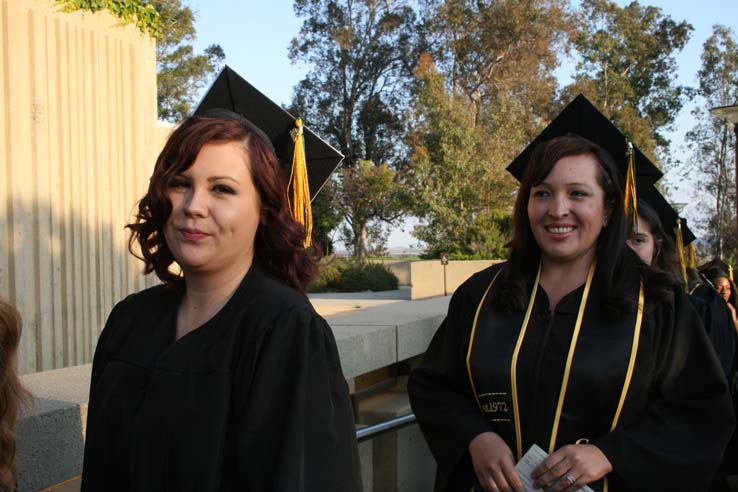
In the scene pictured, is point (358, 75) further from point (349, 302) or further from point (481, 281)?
point (481, 281)

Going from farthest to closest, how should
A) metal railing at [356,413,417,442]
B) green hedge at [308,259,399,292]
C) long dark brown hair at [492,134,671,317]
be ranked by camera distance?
1. green hedge at [308,259,399,292]
2. metal railing at [356,413,417,442]
3. long dark brown hair at [492,134,671,317]

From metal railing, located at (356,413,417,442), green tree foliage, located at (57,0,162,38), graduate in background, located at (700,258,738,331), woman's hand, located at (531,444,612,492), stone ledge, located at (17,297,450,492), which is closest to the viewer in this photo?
stone ledge, located at (17,297,450,492)

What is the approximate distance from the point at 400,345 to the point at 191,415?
7.01 ft

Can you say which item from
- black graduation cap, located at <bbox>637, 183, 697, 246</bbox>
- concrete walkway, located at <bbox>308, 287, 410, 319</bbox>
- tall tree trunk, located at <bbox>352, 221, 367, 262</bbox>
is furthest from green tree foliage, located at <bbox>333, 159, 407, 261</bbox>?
black graduation cap, located at <bbox>637, 183, 697, 246</bbox>

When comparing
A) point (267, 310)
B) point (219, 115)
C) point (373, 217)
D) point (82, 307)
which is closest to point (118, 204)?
point (82, 307)

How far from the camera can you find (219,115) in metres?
2.05

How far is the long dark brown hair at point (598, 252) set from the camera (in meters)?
2.49

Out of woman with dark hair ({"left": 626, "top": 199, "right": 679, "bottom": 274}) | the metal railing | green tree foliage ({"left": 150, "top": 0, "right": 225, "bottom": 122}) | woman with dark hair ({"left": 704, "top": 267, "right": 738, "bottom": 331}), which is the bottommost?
the metal railing

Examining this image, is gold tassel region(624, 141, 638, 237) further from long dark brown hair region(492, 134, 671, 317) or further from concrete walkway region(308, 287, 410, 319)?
concrete walkway region(308, 287, 410, 319)

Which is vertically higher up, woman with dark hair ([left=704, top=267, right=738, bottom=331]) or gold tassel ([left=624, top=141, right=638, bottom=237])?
gold tassel ([left=624, top=141, right=638, bottom=237])

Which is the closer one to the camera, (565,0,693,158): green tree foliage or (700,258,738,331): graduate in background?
(700,258,738,331): graduate in background

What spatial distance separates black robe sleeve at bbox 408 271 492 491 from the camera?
254 cm

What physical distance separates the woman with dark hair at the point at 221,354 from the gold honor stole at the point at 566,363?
0.79m

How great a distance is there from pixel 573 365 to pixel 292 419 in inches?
44.3
